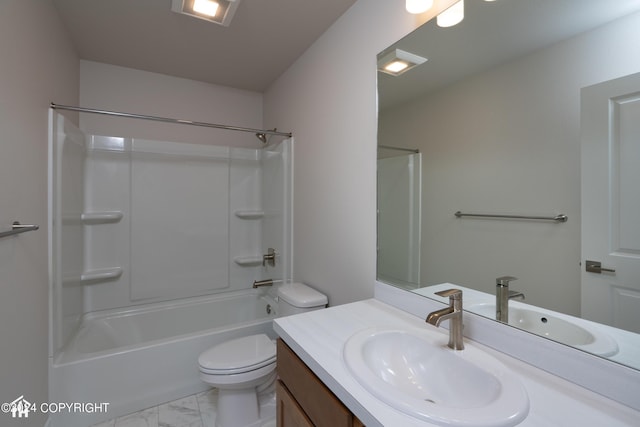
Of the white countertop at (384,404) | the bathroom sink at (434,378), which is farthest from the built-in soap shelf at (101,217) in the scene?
the bathroom sink at (434,378)

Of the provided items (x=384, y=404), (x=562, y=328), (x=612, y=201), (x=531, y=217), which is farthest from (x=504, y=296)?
(x=384, y=404)

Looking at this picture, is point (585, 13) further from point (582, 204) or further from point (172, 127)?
point (172, 127)

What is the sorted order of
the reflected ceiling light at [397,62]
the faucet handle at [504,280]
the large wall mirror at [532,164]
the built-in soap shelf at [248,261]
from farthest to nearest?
the built-in soap shelf at [248,261] < the reflected ceiling light at [397,62] < the faucet handle at [504,280] < the large wall mirror at [532,164]

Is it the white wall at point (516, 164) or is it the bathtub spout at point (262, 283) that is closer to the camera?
the white wall at point (516, 164)

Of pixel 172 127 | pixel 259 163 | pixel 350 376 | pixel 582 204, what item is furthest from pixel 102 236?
pixel 582 204

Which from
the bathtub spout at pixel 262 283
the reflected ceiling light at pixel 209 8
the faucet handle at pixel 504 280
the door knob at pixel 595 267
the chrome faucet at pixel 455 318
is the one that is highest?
the reflected ceiling light at pixel 209 8

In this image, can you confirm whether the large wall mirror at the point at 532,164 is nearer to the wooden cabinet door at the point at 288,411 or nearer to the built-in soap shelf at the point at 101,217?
the wooden cabinet door at the point at 288,411

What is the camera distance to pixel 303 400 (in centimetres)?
89

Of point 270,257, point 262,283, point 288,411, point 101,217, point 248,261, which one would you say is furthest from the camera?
point 248,261

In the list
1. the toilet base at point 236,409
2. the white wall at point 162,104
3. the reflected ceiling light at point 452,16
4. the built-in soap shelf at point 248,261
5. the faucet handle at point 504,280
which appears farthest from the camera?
the built-in soap shelf at point 248,261

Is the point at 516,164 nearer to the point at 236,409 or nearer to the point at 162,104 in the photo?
the point at 236,409

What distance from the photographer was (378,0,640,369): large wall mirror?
0.70 meters

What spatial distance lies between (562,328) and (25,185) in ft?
7.24

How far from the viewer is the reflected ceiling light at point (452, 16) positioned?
1.05 metres
